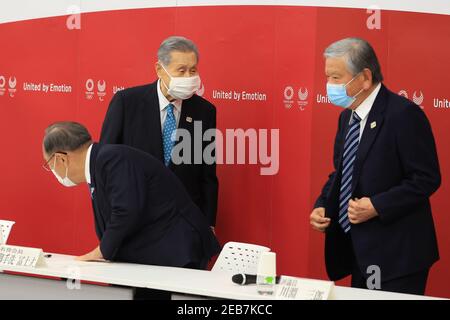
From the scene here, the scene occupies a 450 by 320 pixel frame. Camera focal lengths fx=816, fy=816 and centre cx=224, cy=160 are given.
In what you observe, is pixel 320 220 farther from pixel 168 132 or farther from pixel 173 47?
pixel 173 47

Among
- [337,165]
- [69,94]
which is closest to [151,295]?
[337,165]

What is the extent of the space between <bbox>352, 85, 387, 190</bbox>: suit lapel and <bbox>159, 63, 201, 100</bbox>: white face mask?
116cm

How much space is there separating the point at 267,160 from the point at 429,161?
1756 millimetres

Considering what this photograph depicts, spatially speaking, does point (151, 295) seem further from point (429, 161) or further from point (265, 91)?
point (265, 91)

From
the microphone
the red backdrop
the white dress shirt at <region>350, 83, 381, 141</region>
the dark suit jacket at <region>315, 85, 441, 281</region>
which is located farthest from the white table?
the red backdrop

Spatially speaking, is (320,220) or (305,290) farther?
(320,220)

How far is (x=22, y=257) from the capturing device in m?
3.71

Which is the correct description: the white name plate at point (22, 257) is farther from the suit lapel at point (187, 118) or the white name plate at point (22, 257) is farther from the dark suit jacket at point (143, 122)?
the suit lapel at point (187, 118)

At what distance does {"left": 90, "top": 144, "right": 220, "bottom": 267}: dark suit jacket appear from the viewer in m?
3.63

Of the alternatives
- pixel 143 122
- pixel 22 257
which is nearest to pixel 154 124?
pixel 143 122

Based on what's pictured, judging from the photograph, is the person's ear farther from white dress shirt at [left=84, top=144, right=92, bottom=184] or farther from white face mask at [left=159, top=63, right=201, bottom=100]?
white dress shirt at [left=84, top=144, right=92, bottom=184]

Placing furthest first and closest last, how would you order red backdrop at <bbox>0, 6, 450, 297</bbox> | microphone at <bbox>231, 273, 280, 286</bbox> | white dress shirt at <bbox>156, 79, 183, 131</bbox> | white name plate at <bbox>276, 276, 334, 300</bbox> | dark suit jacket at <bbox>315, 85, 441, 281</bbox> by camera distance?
red backdrop at <bbox>0, 6, 450, 297</bbox>
white dress shirt at <bbox>156, 79, 183, 131</bbox>
dark suit jacket at <bbox>315, 85, 441, 281</bbox>
microphone at <bbox>231, 273, 280, 286</bbox>
white name plate at <bbox>276, 276, 334, 300</bbox>

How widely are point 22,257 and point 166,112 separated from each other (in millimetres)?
1259

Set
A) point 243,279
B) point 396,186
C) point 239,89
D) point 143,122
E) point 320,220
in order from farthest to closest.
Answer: point 239,89, point 143,122, point 320,220, point 396,186, point 243,279
